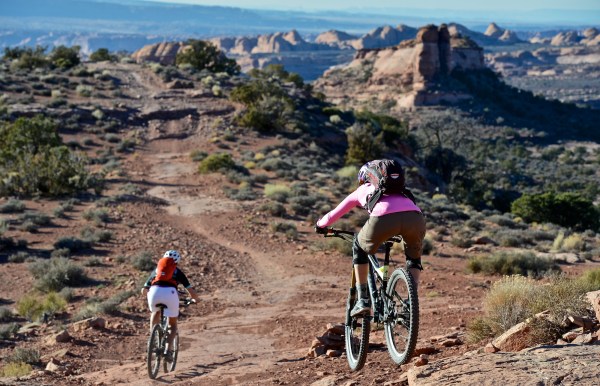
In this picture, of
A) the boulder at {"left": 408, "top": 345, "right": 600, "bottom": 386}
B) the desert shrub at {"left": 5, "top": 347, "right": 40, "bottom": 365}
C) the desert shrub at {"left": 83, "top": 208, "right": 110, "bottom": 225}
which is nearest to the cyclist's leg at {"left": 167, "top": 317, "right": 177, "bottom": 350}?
the desert shrub at {"left": 5, "top": 347, "right": 40, "bottom": 365}

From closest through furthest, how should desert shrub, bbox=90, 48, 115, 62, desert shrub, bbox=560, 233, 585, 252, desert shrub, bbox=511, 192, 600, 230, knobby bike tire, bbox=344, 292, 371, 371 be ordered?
knobby bike tire, bbox=344, 292, 371, 371 → desert shrub, bbox=560, 233, 585, 252 → desert shrub, bbox=511, 192, 600, 230 → desert shrub, bbox=90, 48, 115, 62

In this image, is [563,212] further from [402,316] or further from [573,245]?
[402,316]

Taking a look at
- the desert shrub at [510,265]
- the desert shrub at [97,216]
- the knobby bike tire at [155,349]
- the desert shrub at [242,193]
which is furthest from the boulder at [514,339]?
the desert shrub at [242,193]

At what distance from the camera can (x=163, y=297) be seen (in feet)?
23.5

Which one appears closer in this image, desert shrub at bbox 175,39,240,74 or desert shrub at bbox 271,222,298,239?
desert shrub at bbox 271,222,298,239

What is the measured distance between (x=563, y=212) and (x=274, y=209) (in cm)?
1287

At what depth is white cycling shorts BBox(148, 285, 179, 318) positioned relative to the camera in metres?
7.13

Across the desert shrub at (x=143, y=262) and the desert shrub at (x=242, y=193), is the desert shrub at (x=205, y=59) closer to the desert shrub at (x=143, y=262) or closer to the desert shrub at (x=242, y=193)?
the desert shrub at (x=242, y=193)

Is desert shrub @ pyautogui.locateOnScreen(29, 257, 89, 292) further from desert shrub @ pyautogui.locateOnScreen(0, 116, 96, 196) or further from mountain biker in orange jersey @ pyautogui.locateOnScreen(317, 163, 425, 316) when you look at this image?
mountain biker in orange jersey @ pyautogui.locateOnScreen(317, 163, 425, 316)

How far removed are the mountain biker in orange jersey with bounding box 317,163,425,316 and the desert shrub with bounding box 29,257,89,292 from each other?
7.83 metres

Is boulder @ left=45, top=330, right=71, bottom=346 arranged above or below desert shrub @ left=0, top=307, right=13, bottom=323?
above

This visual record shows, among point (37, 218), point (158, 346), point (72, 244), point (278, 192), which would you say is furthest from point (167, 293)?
point (278, 192)

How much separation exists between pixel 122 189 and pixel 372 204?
16.5 metres

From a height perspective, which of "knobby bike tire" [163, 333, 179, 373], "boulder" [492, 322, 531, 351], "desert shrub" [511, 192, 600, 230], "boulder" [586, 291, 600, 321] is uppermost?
"boulder" [586, 291, 600, 321]
